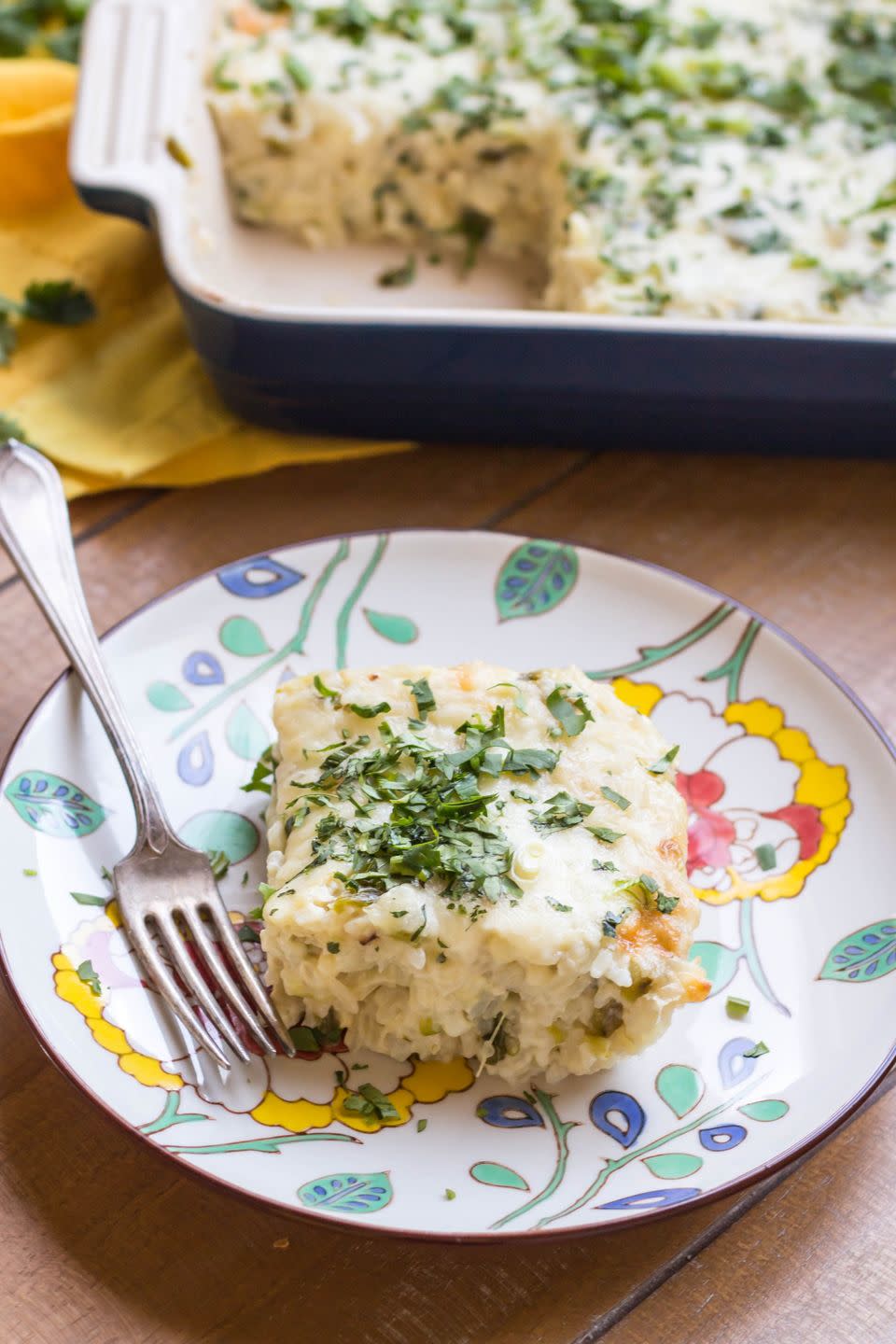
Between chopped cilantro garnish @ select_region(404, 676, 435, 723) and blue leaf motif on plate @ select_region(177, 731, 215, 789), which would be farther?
blue leaf motif on plate @ select_region(177, 731, 215, 789)

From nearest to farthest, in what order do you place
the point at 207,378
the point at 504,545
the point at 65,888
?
the point at 65,888 < the point at 504,545 < the point at 207,378

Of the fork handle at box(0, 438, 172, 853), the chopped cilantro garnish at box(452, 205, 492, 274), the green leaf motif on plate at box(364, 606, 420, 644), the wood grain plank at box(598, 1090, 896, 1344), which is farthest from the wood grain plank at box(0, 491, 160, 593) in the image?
the wood grain plank at box(598, 1090, 896, 1344)

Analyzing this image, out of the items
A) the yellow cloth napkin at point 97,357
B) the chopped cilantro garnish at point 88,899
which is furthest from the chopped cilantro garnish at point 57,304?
the chopped cilantro garnish at point 88,899

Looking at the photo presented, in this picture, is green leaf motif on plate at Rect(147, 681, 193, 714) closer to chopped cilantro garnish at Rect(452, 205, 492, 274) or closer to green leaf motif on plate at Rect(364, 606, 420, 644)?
green leaf motif on plate at Rect(364, 606, 420, 644)

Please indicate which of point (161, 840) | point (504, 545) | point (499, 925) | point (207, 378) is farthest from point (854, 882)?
point (207, 378)

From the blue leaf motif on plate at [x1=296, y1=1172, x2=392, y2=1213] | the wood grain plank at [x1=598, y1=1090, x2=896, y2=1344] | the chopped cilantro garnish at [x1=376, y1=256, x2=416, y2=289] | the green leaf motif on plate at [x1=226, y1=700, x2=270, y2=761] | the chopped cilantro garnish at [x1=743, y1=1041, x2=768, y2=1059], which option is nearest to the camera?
the blue leaf motif on plate at [x1=296, y1=1172, x2=392, y2=1213]

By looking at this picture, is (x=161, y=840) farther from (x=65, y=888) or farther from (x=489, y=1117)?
(x=489, y=1117)
